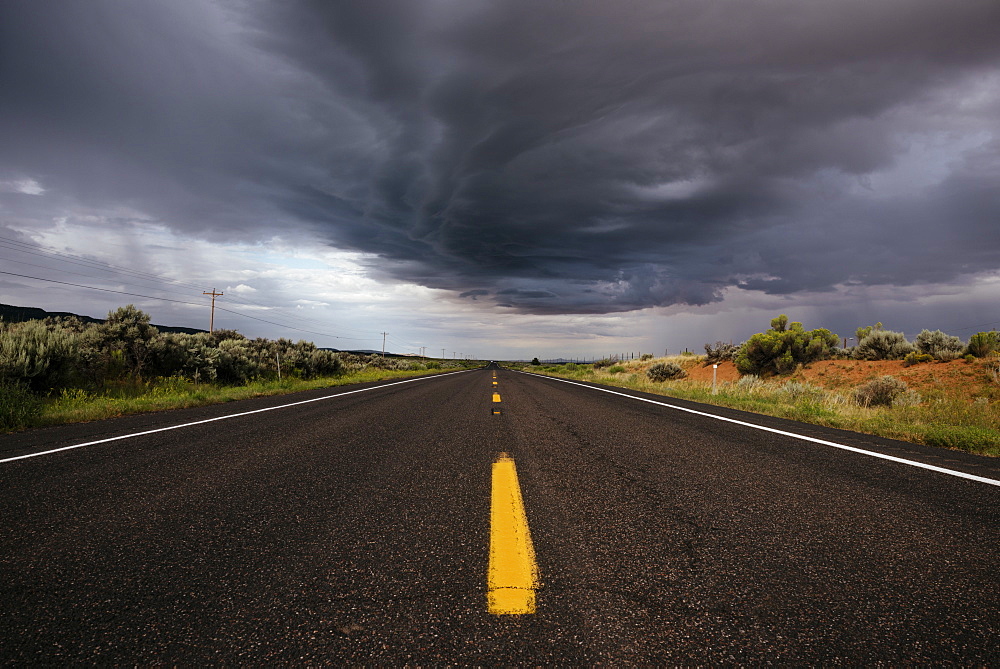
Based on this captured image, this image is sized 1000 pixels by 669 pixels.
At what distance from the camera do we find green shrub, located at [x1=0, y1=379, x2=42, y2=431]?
21.3 ft

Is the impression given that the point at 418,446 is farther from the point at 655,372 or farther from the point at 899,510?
the point at 655,372

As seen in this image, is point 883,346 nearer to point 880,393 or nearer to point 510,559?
point 880,393

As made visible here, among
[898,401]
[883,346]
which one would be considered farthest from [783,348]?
[898,401]

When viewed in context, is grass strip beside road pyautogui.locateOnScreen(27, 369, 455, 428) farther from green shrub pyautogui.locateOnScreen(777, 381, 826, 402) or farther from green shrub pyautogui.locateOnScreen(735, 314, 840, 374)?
green shrub pyautogui.locateOnScreen(735, 314, 840, 374)

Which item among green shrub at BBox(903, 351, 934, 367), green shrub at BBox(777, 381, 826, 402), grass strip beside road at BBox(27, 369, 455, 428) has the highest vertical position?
green shrub at BBox(903, 351, 934, 367)

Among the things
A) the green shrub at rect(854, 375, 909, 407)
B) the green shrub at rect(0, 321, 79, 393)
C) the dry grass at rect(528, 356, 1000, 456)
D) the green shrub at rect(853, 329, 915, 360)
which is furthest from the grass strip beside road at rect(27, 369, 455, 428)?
the green shrub at rect(853, 329, 915, 360)

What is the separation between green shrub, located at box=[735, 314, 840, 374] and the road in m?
22.3

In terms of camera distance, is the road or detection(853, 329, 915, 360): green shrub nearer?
the road

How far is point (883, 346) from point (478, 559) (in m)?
26.3

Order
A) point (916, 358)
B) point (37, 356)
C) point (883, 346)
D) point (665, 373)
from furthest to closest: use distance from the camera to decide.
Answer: point (665, 373), point (883, 346), point (916, 358), point (37, 356)

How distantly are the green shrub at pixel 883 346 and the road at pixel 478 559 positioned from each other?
Result: 68.1 ft

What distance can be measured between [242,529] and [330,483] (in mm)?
957

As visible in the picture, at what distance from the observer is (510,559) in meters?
2.14

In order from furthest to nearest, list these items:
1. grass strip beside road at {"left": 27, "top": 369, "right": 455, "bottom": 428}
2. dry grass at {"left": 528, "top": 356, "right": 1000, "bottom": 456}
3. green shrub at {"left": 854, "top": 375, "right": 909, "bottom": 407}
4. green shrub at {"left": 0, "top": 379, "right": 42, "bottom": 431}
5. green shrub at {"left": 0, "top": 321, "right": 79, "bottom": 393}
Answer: green shrub at {"left": 854, "top": 375, "right": 909, "bottom": 407} < green shrub at {"left": 0, "top": 321, "right": 79, "bottom": 393} < grass strip beside road at {"left": 27, "top": 369, "right": 455, "bottom": 428} < green shrub at {"left": 0, "top": 379, "right": 42, "bottom": 431} < dry grass at {"left": 528, "top": 356, "right": 1000, "bottom": 456}
